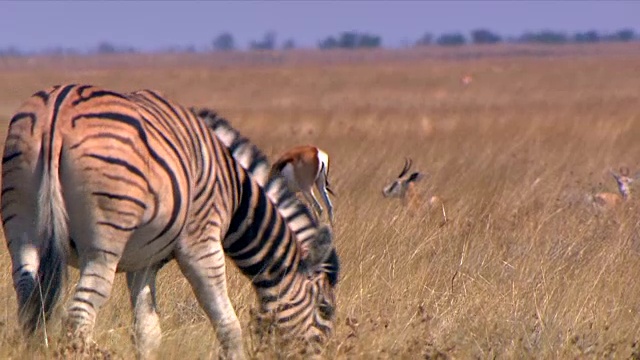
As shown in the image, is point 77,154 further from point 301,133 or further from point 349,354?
point 301,133

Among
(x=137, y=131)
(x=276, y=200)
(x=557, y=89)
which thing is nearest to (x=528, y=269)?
(x=276, y=200)

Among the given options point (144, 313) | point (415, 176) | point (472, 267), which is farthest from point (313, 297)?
point (415, 176)

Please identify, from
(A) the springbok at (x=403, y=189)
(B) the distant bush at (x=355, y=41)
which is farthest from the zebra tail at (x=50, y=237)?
(B) the distant bush at (x=355, y=41)

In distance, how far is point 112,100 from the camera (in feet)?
14.9

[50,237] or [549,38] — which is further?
[549,38]

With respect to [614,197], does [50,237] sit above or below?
above

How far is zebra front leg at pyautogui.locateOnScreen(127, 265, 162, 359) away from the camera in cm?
506

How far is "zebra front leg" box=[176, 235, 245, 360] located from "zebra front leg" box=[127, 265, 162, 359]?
0.96 feet

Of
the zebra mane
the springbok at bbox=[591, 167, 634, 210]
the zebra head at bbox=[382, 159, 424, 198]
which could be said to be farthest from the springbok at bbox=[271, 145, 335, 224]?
the zebra mane

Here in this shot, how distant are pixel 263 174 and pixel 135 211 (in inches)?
42.1

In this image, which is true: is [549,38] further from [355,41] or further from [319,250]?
[319,250]

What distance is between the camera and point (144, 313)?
16.8ft

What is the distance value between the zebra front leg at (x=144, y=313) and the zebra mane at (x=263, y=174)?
2.05 ft

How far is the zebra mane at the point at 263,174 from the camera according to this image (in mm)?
5230
